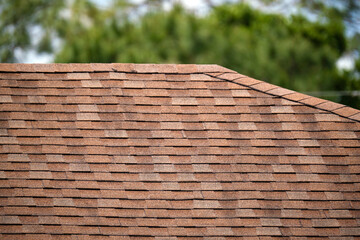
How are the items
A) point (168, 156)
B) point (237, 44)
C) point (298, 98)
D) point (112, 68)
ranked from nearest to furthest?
point (168, 156) < point (298, 98) < point (112, 68) < point (237, 44)

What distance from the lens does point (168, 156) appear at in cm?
586

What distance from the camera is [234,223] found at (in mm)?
5469

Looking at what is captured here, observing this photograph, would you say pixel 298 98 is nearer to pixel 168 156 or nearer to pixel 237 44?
pixel 168 156

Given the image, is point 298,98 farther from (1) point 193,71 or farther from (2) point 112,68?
(2) point 112,68

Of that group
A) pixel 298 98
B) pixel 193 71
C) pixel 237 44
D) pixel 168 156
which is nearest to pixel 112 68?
pixel 193 71

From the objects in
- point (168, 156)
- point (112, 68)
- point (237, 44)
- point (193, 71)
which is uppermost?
point (193, 71)

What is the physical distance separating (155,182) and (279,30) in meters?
17.2

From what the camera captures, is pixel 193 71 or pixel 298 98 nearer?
pixel 298 98

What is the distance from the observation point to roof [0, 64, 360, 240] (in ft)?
18.0

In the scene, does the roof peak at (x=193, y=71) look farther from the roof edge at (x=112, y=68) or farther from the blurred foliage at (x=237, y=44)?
the blurred foliage at (x=237, y=44)

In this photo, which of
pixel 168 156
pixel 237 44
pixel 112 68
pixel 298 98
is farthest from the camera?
pixel 237 44

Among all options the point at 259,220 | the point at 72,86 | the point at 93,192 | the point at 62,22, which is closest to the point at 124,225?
the point at 93,192

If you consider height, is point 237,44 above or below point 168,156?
below

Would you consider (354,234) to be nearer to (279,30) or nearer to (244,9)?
(279,30)
